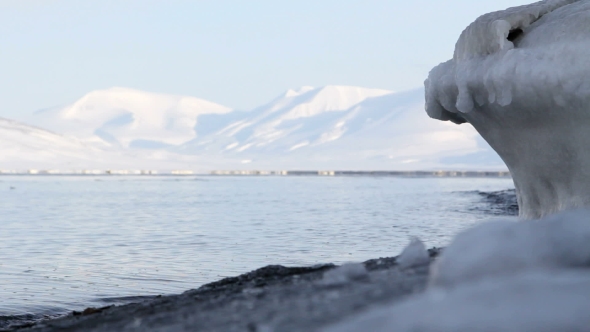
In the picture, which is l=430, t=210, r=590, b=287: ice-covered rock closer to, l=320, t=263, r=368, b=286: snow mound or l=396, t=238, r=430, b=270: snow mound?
l=320, t=263, r=368, b=286: snow mound

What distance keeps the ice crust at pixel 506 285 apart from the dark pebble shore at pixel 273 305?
0.40m

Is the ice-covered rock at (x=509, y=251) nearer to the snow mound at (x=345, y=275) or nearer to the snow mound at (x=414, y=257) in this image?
the snow mound at (x=345, y=275)

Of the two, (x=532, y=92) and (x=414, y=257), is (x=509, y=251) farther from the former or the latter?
(x=532, y=92)

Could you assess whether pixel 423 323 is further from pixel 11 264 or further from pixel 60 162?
pixel 60 162

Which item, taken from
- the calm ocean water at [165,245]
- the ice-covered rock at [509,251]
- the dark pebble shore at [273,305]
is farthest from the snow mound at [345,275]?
the calm ocean water at [165,245]

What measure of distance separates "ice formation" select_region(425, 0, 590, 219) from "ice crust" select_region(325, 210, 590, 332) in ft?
11.9

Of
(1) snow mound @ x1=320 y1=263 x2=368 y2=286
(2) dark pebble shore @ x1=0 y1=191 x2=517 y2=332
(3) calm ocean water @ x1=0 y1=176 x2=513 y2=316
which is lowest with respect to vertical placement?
(3) calm ocean water @ x1=0 y1=176 x2=513 y2=316

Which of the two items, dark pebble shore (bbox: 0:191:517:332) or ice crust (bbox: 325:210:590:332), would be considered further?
dark pebble shore (bbox: 0:191:517:332)

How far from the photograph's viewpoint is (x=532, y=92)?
887cm

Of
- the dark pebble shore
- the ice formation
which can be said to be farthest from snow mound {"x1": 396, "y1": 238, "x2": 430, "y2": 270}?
the ice formation

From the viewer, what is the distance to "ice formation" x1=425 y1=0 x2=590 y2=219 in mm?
8742

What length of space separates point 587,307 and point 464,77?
20.0 feet

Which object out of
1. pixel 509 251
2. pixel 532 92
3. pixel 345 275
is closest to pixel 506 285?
pixel 509 251

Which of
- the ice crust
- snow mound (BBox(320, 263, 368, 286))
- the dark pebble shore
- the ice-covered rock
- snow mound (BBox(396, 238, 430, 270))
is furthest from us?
snow mound (BBox(396, 238, 430, 270))
